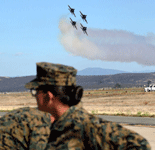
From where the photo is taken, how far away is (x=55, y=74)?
233 cm

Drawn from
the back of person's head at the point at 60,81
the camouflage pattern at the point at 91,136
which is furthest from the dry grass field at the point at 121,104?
the camouflage pattern at the point at 91,136

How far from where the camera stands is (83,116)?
7.31 ft

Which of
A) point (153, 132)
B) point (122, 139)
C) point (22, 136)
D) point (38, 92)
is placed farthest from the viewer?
point (153, 132)

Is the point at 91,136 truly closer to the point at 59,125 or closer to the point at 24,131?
the point at 59,125

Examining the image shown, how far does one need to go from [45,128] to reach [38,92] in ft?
1.00

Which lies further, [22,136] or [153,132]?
[153,132]

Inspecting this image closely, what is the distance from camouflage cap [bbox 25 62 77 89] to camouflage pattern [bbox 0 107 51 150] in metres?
0.25

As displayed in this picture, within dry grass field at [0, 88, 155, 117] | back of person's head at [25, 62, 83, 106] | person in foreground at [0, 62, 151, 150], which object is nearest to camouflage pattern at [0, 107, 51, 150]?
person in foreground at [0, 62, 151, 150]

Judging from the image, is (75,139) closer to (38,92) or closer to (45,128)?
(45,128)

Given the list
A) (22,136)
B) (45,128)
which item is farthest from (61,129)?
(22,136)

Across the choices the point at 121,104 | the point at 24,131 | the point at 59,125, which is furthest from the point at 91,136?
the point at 121,104

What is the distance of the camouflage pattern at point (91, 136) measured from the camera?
2109mm

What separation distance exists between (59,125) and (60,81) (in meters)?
0.30

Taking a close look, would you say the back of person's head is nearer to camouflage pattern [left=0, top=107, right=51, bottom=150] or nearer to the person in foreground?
the person in foreground
